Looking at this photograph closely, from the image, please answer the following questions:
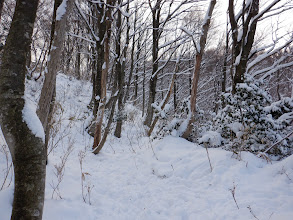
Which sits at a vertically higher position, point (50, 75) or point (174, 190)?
point (50, 75)

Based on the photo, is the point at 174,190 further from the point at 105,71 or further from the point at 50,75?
the point at 105,71

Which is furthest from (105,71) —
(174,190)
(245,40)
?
(245,40)

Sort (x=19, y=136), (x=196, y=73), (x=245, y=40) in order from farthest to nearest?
(x=245, y=40)
(x=196, y=73)
(x=19, y=136)

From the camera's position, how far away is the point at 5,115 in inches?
43.2

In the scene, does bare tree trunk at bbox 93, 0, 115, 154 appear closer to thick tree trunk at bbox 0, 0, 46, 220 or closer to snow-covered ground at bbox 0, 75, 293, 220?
snow-covered ground at bbox 0, 75, 293, 220

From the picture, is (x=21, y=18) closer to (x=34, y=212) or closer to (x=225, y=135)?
(x=34, y=212)

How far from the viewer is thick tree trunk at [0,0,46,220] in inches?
43.3

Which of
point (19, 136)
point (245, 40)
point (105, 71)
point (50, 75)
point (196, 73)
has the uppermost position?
point (245, 40)

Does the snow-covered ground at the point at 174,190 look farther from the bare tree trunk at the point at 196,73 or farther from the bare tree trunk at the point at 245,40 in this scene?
the bare tree trunk at the point at 245,40

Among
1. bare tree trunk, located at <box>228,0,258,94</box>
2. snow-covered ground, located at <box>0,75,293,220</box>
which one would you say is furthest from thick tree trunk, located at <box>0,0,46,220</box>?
bare tree trunk, located at <box>228,0,258,94</box>

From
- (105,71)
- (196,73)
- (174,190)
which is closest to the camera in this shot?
(174,190)

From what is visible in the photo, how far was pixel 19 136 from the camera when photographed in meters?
1.11

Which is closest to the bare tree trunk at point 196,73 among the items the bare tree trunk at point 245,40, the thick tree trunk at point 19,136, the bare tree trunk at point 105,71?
the bare tree trunk at point 245,40

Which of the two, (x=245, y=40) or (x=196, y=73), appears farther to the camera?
(x=245, y=40)
